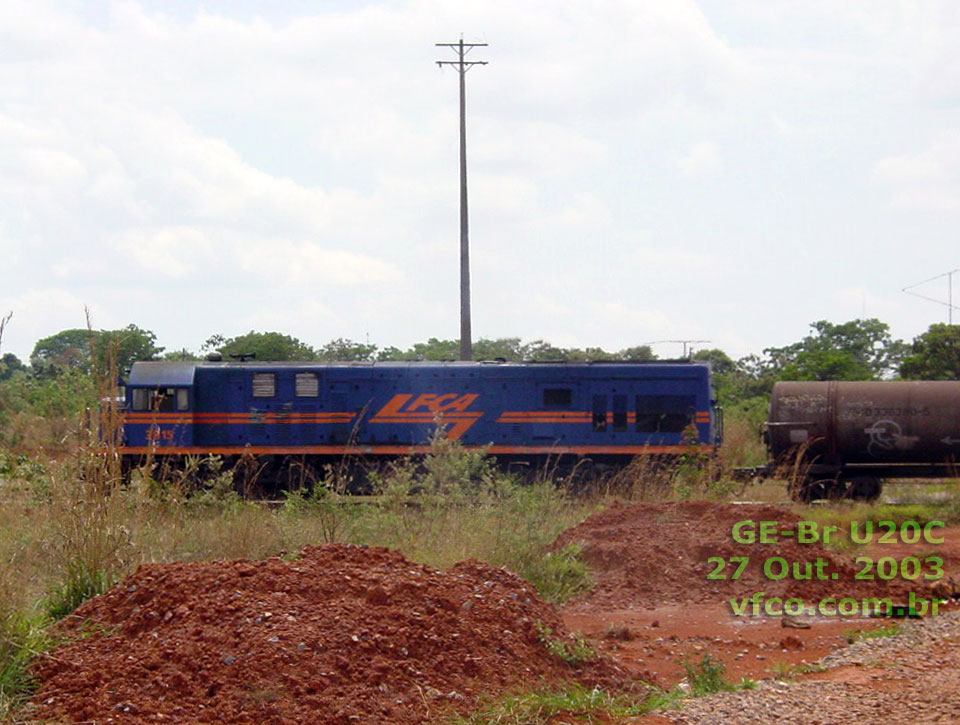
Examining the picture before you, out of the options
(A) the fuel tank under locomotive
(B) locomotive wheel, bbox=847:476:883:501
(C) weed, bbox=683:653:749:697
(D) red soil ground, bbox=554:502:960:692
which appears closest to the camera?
(C) weed, bbox=683:653:749:697

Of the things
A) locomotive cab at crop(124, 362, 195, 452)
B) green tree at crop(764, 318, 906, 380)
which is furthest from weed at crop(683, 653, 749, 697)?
green tree at crop(764, 318, 906, 380)

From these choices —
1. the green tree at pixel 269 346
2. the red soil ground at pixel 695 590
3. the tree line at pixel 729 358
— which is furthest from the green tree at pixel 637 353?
the red soil ground at pixel 695 590

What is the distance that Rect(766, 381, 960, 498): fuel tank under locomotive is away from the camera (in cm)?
1884

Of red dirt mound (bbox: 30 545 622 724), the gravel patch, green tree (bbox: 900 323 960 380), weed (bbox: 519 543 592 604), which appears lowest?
the gravel patch

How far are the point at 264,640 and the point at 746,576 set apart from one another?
6.02m

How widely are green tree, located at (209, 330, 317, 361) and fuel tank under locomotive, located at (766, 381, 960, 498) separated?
23.6 meters

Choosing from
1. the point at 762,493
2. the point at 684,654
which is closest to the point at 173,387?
the point at 762,493

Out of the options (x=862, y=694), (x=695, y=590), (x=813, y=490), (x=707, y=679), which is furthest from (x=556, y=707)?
(x=813, y=490)

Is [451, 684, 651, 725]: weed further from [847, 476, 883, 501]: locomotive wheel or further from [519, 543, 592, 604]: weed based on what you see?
[847, 476, 883, 501]: locomotive wheel

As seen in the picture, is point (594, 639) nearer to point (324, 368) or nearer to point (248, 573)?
point (248, 573)

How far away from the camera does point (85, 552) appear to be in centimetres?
714

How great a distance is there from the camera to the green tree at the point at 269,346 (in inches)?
1585

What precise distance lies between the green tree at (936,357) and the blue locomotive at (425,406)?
1424 cm

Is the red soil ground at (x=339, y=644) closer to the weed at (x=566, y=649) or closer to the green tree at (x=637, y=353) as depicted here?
the weed at (x=566, y=649)
